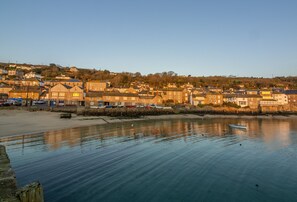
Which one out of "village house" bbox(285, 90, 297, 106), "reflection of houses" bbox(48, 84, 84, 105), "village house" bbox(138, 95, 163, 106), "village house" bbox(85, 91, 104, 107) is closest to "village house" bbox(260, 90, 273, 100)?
"village house" bbox(285, 90, 297, 106)

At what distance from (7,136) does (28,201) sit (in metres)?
20.9

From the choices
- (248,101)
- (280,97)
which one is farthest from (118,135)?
(280,97)

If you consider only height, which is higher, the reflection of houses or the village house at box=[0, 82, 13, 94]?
the village house at box=[0, 82, 13, 94]

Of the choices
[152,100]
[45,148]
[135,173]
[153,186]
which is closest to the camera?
[153,186]

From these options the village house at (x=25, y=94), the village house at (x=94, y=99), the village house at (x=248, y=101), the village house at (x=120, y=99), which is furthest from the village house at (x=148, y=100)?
the village house at (x=25, y=94)

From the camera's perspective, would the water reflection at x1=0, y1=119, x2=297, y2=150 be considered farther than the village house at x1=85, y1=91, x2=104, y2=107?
No

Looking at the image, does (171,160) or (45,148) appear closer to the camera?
(171,160)

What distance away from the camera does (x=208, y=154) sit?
1773 cm

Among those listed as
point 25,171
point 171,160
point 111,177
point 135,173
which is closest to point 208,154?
point 171,160

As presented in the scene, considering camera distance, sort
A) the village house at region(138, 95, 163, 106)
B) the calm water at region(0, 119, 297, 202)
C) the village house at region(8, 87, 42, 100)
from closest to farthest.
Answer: the calm water at region(0, 119, 297, 202) < the village house at region(8, 87, 42, 100) < the village house at region(138, 95, 163, 106)

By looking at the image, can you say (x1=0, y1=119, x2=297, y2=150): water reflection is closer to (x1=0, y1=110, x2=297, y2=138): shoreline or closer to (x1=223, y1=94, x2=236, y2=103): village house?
(x1=0, y1=110, x2=297, y2=138): shoreline

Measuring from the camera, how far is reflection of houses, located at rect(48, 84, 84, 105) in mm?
73625

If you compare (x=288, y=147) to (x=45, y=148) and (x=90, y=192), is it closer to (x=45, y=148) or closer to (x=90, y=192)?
(x=90, y=192)

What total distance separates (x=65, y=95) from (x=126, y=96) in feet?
72.7
